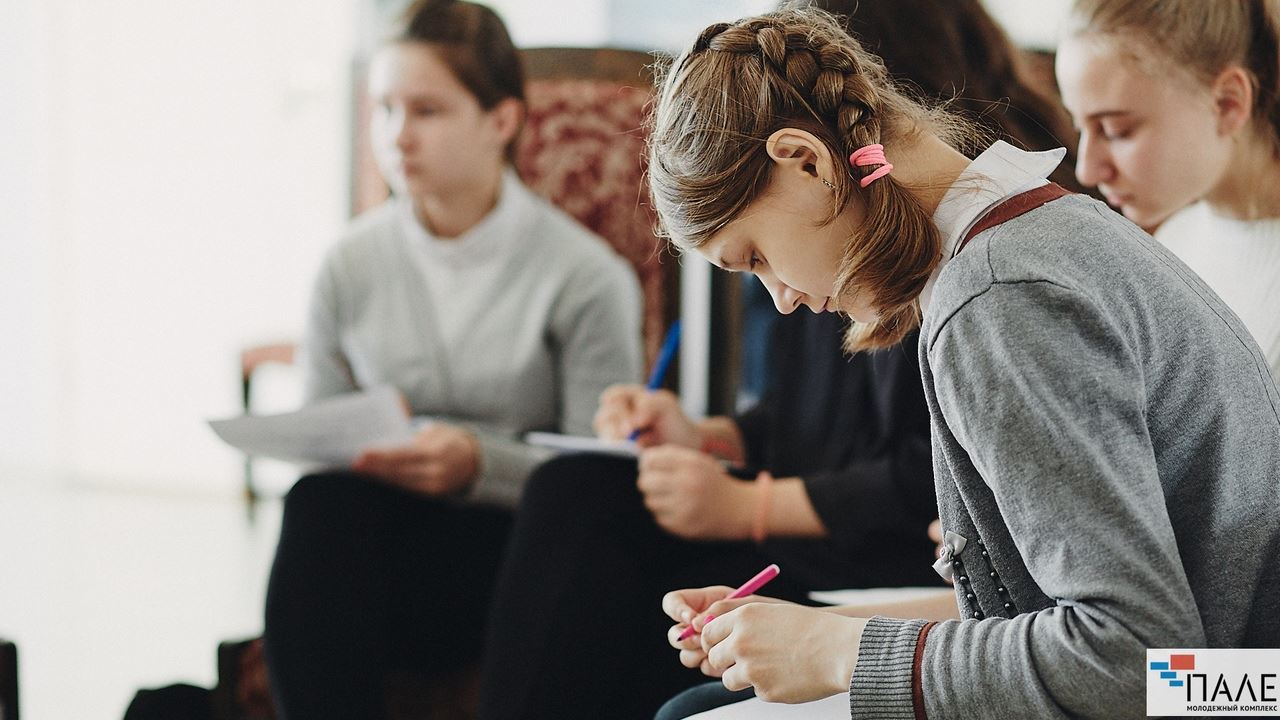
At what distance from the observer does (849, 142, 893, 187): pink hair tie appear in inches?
26.9

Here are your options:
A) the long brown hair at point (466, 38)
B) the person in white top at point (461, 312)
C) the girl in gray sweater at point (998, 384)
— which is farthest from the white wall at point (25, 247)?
the girl in gray sweater at point (998, 384)

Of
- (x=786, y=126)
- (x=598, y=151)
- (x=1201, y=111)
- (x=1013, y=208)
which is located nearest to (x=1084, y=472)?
(x=1013, y=208)

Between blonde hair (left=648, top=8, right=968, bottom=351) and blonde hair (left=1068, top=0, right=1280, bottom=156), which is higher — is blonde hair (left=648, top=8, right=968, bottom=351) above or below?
below

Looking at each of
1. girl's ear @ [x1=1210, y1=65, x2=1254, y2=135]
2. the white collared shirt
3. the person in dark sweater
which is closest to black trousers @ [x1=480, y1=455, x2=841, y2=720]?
the person in dark sweater

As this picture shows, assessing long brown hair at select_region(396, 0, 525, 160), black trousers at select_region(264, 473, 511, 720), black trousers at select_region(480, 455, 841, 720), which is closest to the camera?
black trousers at select_region(480, 455, 841, 720)

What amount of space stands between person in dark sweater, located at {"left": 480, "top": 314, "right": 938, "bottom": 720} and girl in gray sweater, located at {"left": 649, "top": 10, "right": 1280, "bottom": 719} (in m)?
0.34

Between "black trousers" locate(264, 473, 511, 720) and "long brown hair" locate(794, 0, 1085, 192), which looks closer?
"long brown hair" locate(794, 0, 1085, 192)

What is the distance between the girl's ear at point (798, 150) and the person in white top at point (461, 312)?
0.80 m

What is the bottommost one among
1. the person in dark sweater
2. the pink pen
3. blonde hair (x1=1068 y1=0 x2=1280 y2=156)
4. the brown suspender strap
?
the person in dark sweater

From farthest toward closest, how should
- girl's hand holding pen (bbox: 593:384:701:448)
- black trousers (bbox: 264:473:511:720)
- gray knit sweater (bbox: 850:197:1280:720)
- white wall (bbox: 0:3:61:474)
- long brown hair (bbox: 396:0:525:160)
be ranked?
white wall (bbox: 0:3:61:474) < long brown hair (bbox: 396:0:525:160) < girl's hand holding pen (bbox: 593:384:701:448) < black trousers (bbox: 264:473:511:720) < gray knit sweater (bbox: 850:197:1280:720)

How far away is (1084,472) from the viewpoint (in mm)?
581

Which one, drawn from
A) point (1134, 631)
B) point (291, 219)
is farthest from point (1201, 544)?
point (291, 219)

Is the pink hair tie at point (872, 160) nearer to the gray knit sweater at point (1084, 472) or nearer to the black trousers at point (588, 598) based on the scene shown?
the gray knit sweater at point (1084, 472)

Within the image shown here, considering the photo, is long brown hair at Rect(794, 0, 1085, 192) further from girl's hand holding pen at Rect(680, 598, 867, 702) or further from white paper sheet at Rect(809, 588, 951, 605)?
girl's hand holding pen at Rect(680, 598, 867, 702)
